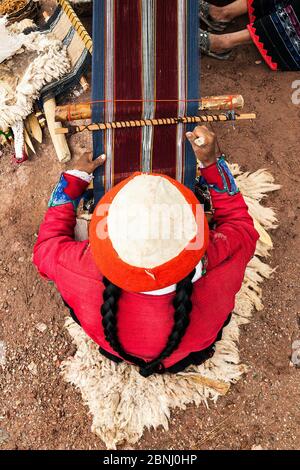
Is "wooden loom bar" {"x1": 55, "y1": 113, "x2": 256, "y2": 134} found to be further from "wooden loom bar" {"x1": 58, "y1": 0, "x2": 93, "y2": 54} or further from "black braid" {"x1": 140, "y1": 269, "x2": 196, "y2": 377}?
"black braid" {"x1": 140, "y1": 269, "x2": 196, "y2": 377}

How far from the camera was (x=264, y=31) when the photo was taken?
10.2 ft

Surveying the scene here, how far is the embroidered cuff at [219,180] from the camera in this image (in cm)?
207

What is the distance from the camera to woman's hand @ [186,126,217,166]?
6.74 feet

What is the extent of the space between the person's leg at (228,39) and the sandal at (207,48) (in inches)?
1.1

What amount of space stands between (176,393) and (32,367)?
0.85m

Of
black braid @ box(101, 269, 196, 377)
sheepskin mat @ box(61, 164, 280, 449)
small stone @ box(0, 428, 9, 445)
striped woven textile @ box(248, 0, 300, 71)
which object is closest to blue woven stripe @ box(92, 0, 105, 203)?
black braid @ box(101, 269, 196, 377)

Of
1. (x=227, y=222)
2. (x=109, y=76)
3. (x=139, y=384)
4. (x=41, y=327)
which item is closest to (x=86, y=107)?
(x=109, y=76)

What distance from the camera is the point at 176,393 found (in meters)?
2.40

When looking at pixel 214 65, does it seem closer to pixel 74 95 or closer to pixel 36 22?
pixel 74 95

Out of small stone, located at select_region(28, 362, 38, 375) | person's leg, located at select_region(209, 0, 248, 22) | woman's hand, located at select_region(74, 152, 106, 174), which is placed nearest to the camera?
woman's hand, located at select_region(74, 152, 106, 174)

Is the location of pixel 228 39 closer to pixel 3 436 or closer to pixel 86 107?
pixel 86 107
